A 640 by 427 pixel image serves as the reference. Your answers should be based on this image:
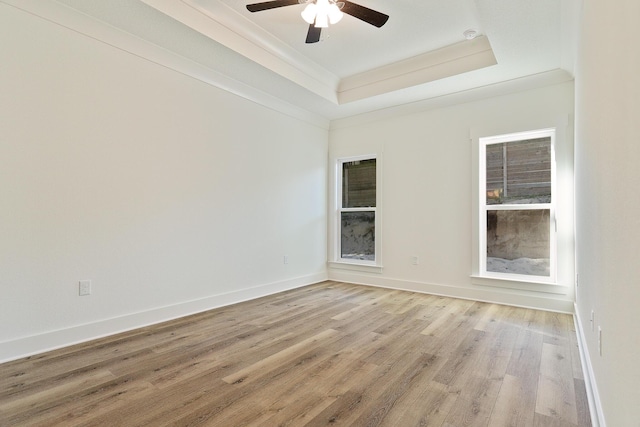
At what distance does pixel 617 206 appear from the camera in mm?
1117

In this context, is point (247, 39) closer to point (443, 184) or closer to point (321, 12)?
point (321, 12)

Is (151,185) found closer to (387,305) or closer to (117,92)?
(117,92)

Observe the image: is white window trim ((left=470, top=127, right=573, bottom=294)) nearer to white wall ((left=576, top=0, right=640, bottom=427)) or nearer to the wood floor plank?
the wood floor plank

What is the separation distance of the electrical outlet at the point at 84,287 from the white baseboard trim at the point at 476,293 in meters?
3.56

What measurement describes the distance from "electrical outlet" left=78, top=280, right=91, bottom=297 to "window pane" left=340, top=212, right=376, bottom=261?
3.69m

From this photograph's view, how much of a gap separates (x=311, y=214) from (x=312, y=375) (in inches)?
128

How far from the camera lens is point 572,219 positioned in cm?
356

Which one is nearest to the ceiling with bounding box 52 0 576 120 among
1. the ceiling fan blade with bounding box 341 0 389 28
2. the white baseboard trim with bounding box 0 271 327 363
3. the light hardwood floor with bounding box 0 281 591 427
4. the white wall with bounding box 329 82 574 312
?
the white wall with bounding box 329 82 574 312

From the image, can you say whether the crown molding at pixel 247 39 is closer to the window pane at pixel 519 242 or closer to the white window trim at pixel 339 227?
the white window trim at pixel 339 227

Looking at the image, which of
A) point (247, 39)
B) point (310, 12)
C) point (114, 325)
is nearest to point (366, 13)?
point (310, 12)

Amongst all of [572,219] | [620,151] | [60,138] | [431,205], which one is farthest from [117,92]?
[572,219]

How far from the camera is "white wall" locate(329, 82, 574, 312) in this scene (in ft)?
12.1

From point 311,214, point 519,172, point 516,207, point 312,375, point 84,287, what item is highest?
point 519,172

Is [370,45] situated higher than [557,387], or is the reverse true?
[370,45]
